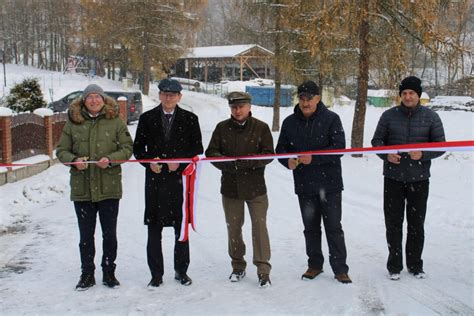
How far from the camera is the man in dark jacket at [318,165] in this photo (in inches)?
197

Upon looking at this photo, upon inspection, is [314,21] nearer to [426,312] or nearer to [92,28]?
[426,312]

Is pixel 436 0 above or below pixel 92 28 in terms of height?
below

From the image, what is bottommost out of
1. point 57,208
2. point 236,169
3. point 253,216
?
point 57,208

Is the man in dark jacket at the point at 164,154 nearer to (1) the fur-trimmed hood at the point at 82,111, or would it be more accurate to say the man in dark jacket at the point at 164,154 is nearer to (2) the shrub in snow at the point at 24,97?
(1) the fur-trimmed hood at the point at 82,111

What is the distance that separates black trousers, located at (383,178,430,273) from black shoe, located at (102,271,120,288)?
2582 millimetres

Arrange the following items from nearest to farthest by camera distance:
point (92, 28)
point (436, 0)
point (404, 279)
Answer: point (404, 279) < point (436, 0) < point (92, 28)

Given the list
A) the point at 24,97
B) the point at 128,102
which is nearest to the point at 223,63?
the point at 128,102

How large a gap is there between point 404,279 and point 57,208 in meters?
5.96

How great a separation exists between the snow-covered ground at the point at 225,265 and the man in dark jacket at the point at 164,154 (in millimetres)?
508

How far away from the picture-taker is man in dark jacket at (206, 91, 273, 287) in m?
4.97

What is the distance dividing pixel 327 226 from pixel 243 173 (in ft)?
3.11

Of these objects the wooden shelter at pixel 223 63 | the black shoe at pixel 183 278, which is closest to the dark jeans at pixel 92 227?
the black shoe at pixel 183 278

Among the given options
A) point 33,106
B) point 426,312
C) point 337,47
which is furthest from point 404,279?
point 33,106

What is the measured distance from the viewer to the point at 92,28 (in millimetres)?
40875
